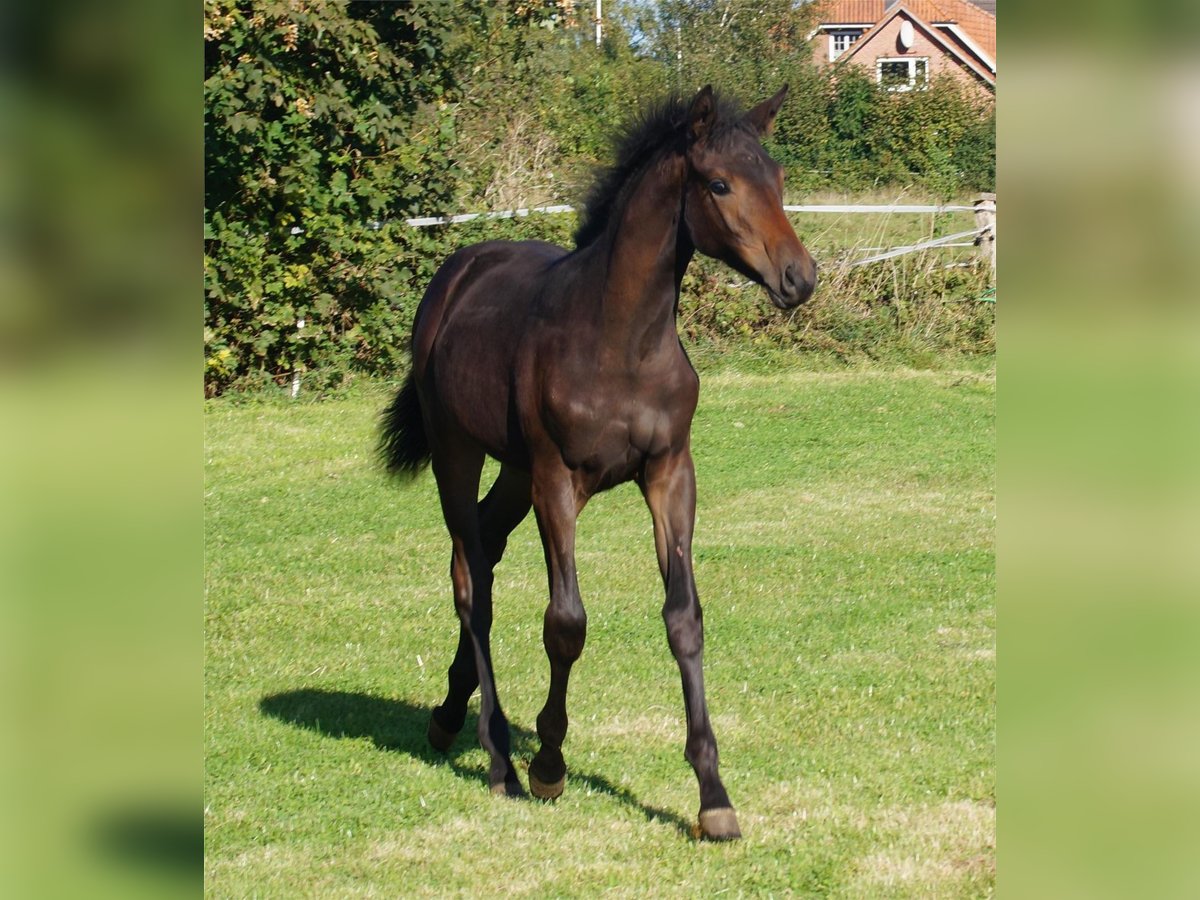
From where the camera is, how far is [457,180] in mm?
15547

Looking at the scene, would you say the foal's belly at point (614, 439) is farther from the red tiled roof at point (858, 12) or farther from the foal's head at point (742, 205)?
the red tiled roof at point (858, 12)

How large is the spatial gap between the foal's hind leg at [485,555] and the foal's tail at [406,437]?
0.45 meters

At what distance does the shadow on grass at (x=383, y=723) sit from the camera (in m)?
5.62

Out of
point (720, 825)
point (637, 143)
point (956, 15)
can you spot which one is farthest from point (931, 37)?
point (720, 825)

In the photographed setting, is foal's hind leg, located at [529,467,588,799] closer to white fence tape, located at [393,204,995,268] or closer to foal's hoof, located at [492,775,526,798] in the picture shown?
foal's hoof, located at [492,775,526,798]

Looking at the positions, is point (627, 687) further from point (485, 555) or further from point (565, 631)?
point (565, 631)

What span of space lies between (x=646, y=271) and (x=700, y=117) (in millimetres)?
550

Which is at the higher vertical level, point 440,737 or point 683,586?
point 683,586

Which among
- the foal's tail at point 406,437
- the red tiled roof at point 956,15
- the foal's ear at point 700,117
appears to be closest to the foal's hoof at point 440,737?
the foal's tail at point 406,437

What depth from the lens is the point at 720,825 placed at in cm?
450
